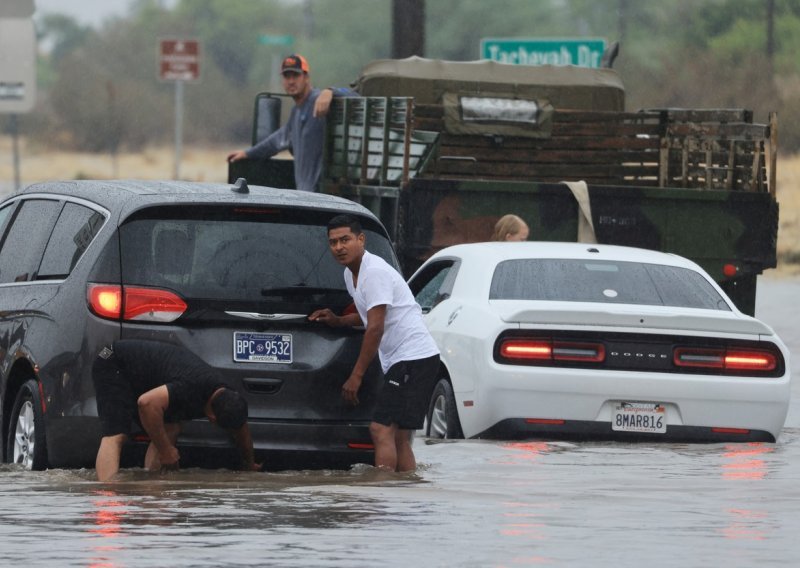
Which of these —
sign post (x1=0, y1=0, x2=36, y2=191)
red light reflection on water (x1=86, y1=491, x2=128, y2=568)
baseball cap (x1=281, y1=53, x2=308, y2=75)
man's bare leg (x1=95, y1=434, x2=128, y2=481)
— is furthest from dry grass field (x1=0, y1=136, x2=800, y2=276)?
red light reflection on water (x1=86, y1=491, x2=128, y2=568)

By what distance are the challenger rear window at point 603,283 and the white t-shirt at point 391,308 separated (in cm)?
187

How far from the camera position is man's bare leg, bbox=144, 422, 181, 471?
30.7 ft

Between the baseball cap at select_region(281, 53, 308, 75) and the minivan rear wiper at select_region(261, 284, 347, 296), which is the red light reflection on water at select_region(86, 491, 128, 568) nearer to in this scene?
the minivan rear wiper at select_region(261, 284, 347, 296)

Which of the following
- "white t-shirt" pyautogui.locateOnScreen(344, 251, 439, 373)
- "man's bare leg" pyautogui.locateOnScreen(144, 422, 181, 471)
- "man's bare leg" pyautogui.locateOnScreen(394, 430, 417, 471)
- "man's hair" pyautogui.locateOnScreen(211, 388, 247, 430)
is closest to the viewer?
"man's hair" pyautogui.locateOnScreen(211, 388, 247, 430)

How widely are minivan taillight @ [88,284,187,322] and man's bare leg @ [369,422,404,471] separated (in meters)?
1.16

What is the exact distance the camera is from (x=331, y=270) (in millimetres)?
9734

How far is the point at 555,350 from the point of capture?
448 inches

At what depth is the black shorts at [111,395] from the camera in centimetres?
919

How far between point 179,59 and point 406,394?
26.2 meters

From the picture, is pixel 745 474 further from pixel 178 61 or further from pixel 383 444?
pixel 178 61

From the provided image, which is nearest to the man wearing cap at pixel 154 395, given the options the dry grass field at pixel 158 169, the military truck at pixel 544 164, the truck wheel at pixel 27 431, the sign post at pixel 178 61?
the truck wheel at pixel 27 431

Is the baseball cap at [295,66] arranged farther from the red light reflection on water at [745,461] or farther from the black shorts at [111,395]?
the black shorts at [111,395]

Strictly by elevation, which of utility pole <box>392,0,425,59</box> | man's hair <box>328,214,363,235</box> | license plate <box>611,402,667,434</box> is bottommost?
license plate <box>611,402,667,434</box>

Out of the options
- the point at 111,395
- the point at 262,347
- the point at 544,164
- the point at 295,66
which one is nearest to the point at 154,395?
the point at 111,395
